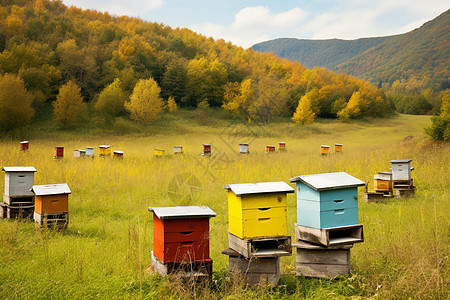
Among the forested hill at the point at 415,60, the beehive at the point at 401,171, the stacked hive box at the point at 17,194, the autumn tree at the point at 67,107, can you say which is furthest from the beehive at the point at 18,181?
the forested hill at the point at 415,60

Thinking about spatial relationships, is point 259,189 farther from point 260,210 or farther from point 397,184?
point 397,184

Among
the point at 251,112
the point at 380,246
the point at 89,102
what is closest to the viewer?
the point at 380,246

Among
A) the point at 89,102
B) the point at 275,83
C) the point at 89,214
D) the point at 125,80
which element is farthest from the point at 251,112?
the point at 89,214

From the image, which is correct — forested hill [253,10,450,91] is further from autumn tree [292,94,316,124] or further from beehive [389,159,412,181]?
beehive [389,159,412,181]

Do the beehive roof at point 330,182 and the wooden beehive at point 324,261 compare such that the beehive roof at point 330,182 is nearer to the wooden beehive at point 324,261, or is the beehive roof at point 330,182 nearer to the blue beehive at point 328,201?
the blue beehive at point 328,201

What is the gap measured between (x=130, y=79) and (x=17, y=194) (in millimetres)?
47459

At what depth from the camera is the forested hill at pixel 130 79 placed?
40.4 metres

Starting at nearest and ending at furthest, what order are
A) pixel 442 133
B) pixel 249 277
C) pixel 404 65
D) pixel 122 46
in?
pixel 249 277
pixel 442 133
pixel 122 46
pixel 404 65

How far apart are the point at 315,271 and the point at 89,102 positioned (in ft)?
164

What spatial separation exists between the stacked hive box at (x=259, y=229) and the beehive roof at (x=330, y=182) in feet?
1.27

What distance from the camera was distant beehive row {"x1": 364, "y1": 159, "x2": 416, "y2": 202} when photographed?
1028cm

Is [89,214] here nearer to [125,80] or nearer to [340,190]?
[340,190]

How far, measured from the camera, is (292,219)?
27.5ft

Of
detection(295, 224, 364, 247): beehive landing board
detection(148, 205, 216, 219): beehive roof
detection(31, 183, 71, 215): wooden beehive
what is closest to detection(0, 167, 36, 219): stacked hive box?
detection(31, 183, 71, 215): wooden beehive
